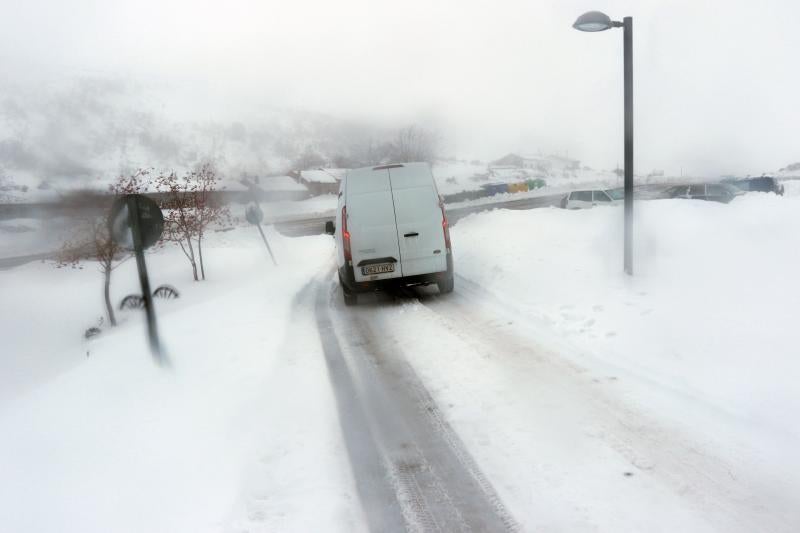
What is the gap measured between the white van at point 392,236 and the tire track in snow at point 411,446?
2584 mm

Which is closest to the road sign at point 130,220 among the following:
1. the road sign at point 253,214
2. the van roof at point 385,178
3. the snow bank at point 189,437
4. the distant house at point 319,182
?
the snow bank at point 189,437

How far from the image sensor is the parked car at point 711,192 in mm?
22641

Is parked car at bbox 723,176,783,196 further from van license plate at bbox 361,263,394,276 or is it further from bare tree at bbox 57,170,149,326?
bare tree at bbox 57,170,149,326

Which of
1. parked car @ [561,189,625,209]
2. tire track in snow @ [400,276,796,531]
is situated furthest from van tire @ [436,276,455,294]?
parked car @ [561,189,625,209]

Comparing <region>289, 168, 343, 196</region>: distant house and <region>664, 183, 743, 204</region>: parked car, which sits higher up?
<region>289, 168, 343, 196</region>: distant house

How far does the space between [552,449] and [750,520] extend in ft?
3.99

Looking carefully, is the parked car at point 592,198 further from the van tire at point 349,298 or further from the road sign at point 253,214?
the van tire at point 349,298

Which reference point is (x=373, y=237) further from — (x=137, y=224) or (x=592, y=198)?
(x=592, y=198)

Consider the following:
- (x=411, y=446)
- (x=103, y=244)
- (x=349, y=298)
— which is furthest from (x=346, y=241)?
(x=103, y=244)

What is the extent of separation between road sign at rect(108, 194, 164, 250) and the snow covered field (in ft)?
5.19

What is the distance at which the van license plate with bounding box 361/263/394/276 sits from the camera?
359 inches

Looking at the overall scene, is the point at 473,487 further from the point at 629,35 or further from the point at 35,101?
the point at 35,101

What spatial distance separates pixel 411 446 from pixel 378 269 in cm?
532

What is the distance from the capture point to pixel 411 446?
13.1ft
